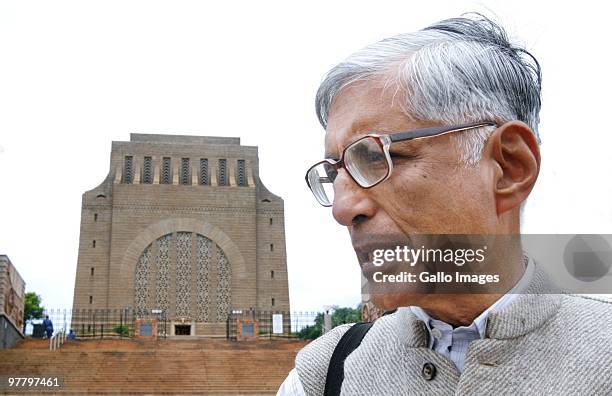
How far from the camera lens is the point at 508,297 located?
3.48 feet

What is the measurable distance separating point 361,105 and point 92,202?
32.6 metres

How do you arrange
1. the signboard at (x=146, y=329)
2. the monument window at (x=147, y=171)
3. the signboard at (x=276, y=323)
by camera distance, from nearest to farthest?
the signboard at (x=146, y=329), the signboard at (x=276, y=323), the monument window at (x=147, y=171)

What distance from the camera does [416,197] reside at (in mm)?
1025

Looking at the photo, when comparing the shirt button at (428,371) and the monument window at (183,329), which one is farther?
the monument window at (183,329)

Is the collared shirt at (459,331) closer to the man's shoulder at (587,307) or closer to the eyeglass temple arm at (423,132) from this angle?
the man's shoulder at (587,307)

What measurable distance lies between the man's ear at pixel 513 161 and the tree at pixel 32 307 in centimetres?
3873

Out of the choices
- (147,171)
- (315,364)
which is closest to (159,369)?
(315,364)

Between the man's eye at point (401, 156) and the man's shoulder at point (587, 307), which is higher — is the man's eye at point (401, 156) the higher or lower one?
the higher one

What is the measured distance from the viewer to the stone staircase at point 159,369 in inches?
531

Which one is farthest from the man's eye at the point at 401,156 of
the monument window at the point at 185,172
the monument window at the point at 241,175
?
the monument window at the point at 241,175

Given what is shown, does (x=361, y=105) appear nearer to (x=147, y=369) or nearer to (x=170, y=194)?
(x=147, y=369)

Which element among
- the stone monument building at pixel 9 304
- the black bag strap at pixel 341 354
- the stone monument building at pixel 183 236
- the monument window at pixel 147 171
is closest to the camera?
the black bag strap at pixel 341 354

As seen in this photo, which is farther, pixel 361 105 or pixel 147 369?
pixel 147 369

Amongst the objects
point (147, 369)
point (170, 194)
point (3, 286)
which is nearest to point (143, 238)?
point (170, 194)
